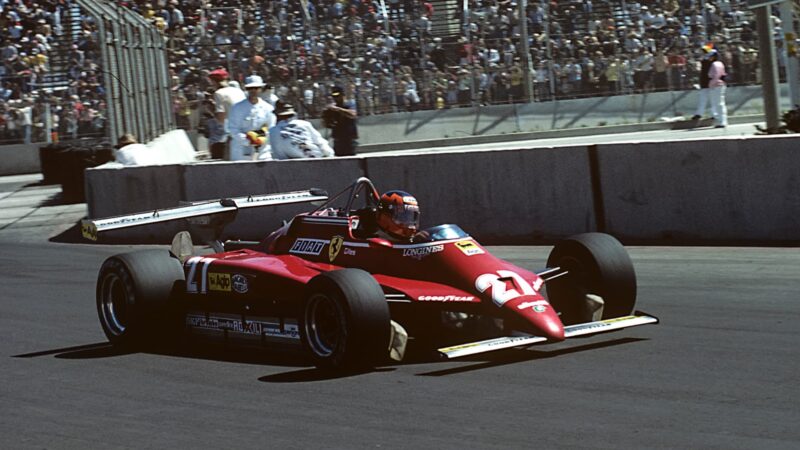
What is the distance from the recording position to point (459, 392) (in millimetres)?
6824

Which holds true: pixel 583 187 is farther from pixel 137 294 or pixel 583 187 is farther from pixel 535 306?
pixel 535 306

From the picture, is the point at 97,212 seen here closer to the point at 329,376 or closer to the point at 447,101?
the point at 329,376

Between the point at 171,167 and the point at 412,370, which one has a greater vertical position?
the point at 171,167

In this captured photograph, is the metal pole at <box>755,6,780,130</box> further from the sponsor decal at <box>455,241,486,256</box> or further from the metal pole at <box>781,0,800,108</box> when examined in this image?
the sponsor decal at <box>455,241,486,256</box>

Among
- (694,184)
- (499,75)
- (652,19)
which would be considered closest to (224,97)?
(694,184)

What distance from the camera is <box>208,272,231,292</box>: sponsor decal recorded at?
28.0 ft

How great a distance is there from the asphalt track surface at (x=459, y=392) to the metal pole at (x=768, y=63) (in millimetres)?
6331

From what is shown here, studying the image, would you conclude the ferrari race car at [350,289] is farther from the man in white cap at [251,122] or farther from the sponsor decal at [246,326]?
the man in white cap at [251,122]

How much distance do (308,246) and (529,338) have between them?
1890 mm

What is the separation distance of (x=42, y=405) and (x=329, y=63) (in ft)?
73.7

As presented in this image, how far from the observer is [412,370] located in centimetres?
750

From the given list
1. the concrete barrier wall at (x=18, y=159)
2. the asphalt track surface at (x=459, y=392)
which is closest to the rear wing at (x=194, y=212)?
the asphalt track surface at (x=459, y=392)

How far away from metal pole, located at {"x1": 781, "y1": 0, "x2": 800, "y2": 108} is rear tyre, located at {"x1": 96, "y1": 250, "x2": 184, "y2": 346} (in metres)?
11.5

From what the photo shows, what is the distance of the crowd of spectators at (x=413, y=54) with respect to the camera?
28906mm
